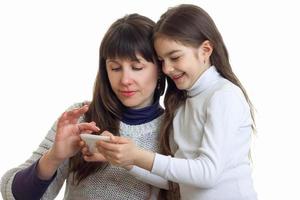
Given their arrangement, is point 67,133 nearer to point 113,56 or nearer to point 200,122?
point 113,56

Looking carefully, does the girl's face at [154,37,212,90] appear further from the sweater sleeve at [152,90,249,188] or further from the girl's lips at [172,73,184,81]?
the sweater sleeve at [152,90,249,188]

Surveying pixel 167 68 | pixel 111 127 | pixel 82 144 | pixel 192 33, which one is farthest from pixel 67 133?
pixel 192 33

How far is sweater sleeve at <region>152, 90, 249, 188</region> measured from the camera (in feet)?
4.63

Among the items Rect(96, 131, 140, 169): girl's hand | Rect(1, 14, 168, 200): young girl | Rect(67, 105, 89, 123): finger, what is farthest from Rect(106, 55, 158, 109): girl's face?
Rect(96, 131, 140, 169): girl's hand

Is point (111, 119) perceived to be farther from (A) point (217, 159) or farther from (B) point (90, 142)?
(A) point (217, 159)

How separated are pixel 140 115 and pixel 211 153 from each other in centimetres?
35

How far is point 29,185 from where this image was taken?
1.59 m

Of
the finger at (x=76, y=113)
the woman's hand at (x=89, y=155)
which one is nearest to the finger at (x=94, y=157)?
the woman's hand at (x=89, y=155)

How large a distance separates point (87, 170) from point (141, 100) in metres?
0.26

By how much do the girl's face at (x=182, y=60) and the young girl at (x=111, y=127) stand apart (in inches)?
3.4

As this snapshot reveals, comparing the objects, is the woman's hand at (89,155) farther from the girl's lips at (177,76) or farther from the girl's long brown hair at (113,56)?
the girl's lips at (177,76)

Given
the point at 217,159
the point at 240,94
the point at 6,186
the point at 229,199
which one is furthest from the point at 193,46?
the point at 6,186

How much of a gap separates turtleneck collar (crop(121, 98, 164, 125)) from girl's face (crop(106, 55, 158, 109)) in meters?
0.05

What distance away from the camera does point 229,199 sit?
4.86 ft
